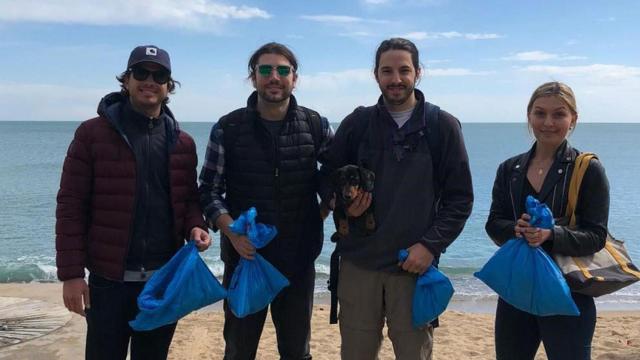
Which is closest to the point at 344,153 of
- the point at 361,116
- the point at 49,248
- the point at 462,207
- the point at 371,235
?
the point at 361,116

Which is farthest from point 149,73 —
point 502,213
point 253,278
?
point 502,213

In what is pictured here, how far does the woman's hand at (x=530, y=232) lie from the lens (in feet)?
9.57

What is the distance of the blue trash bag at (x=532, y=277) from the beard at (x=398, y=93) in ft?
3.12

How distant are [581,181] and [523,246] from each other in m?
0.49

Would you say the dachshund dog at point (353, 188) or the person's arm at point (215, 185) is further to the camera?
the person's arm at point (215, 185)

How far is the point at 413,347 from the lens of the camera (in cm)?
336

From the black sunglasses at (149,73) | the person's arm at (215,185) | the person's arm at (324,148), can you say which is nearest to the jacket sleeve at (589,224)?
the person's arm at (324,148)

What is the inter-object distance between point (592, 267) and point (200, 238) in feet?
7.51

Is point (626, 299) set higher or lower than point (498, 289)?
lower

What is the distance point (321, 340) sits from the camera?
7.04 meters

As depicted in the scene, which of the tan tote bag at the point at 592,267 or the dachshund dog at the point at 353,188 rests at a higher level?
the dachshund dog at the point at 353,188

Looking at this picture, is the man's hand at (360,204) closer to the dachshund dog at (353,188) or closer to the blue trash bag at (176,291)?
the dachshund dog at (353,188)

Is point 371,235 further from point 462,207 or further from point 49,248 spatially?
point 49,248

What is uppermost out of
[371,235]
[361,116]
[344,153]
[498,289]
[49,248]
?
[361,116]
